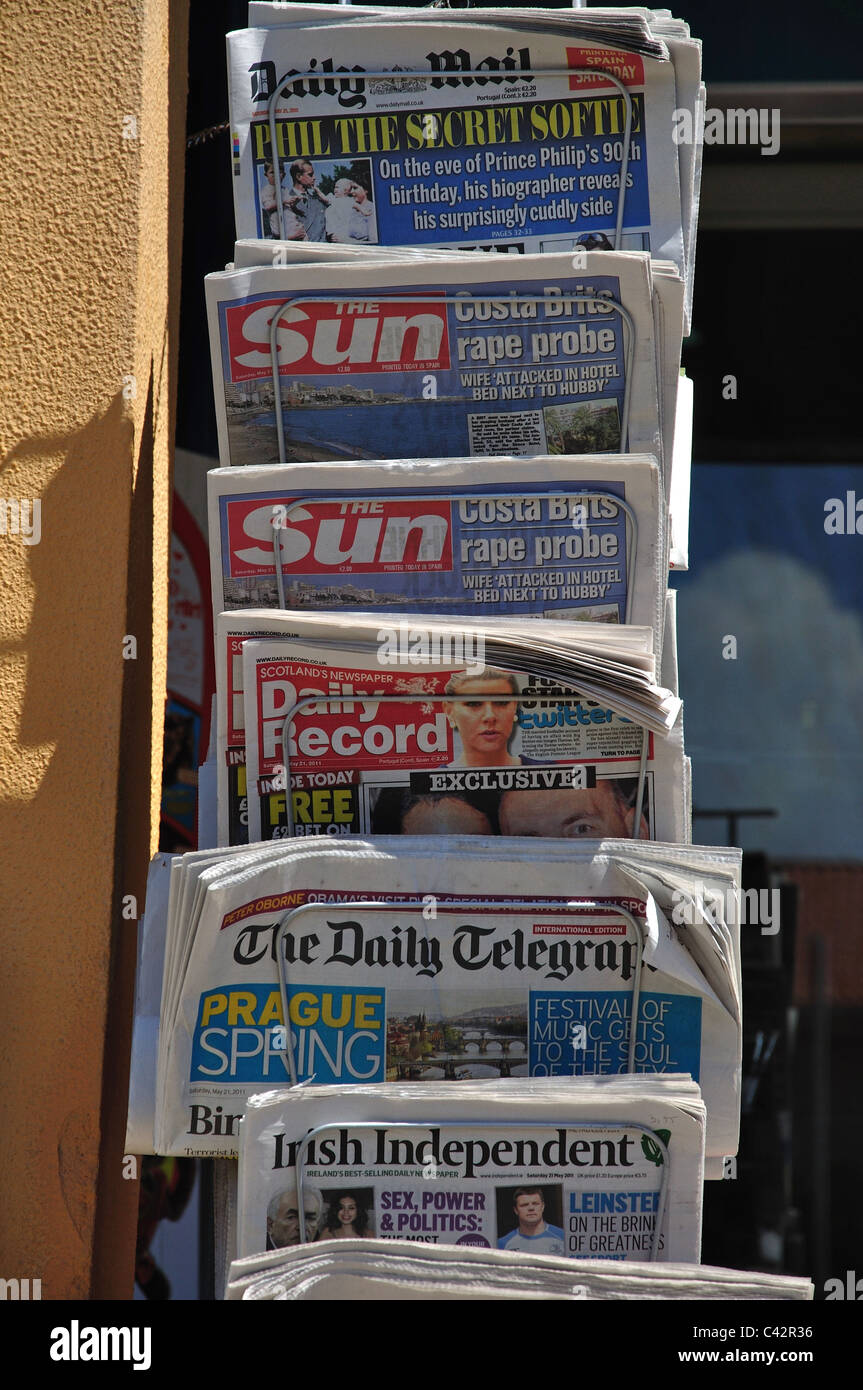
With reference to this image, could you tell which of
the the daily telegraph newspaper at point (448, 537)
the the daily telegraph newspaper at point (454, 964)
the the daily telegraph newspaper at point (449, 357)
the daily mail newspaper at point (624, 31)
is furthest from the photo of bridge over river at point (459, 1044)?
the daily mail newspaper at point (624, 31)

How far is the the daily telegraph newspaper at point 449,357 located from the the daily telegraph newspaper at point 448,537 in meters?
0.05

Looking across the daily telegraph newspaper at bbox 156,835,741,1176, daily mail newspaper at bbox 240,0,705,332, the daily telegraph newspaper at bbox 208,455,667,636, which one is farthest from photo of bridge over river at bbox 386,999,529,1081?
daily mail newspaper at bbox 240,0,705,332

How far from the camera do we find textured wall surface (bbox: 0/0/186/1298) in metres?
1.10

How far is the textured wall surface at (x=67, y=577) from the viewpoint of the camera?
43.2 inches

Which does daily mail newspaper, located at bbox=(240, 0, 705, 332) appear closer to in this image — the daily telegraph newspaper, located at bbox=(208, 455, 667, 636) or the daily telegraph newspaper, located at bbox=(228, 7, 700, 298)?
the daily telegraph newspaper, located at bbox=(228, 7, 700, 298)

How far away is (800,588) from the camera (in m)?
2.08

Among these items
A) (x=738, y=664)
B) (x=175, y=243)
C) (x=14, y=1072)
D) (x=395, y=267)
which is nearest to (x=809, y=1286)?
(x=14, y=1072)

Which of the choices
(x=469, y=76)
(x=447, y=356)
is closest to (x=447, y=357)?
(x=447, y=356)

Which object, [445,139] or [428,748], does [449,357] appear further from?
[428,748]

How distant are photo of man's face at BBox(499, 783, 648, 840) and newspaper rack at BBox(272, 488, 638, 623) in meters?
0.15

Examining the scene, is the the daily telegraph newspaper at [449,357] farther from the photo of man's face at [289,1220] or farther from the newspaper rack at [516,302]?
the photo of man's face at [289,1220]

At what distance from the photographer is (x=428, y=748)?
0.95 m

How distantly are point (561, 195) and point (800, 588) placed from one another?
4.00 feet

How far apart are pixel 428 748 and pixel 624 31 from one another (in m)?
0.62
